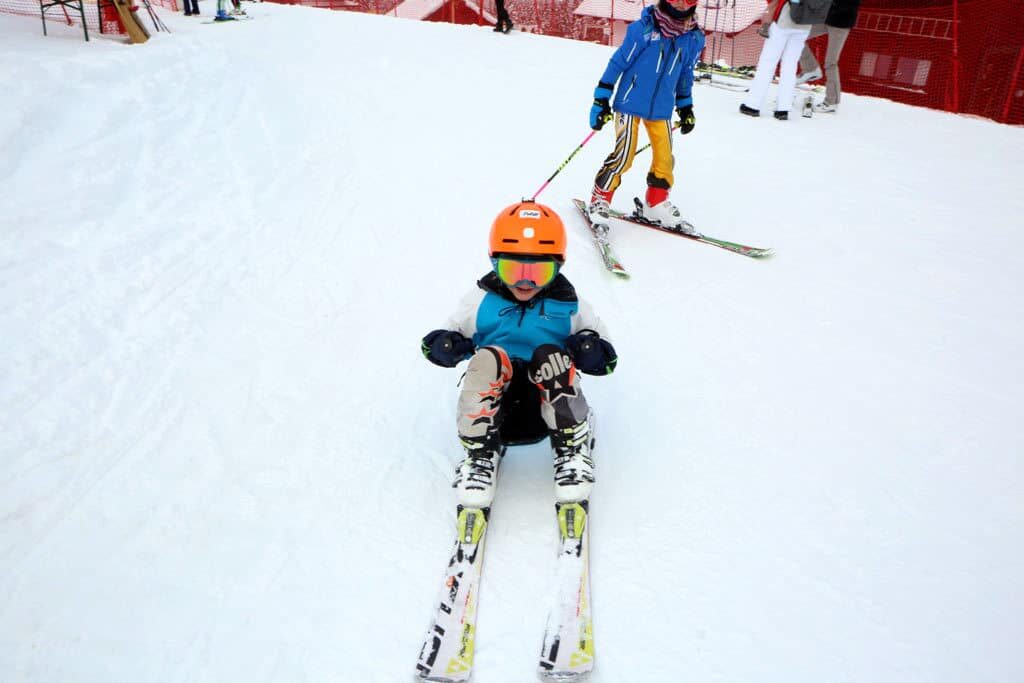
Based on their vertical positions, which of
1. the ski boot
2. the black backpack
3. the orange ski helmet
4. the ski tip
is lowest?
the ski tip

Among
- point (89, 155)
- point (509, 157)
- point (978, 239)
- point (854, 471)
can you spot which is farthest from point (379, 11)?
point (854, 471)

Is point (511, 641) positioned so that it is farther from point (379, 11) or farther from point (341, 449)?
point (379, 11)

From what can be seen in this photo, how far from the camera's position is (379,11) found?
64.8 ft

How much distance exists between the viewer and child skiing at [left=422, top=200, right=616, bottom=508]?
8.16 feet

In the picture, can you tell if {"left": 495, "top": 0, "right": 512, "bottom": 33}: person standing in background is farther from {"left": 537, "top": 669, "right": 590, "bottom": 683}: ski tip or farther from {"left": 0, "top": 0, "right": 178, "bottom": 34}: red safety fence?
{"left": 537, "top": 669, "right": 590, "bottom": 683}: ski tip

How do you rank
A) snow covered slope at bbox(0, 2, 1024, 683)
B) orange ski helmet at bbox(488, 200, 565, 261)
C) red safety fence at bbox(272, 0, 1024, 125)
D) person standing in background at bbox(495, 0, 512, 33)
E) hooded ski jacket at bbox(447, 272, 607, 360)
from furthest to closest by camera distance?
person standing in background at bbox(495, 0, 512, 33)
red safety fence at bbox(272, 0, 1024, 125)
hooded ski jacket at bbox(447, 272, 607, 360)
orange ski helmet at bbox(488, 200, 565, 261)
snow covered slope at bbox(0, 2, 1024, 683)

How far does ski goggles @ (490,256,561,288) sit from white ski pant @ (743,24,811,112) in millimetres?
7225

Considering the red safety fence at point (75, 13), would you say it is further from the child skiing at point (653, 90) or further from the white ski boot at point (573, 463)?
the white ski boot at point (573, 463)

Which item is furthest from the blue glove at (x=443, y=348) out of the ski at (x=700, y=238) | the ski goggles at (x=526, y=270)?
the ski at (x=700, y=238)

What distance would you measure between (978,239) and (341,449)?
5.47 metres

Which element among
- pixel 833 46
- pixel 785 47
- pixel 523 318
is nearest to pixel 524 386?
pixel 523 318

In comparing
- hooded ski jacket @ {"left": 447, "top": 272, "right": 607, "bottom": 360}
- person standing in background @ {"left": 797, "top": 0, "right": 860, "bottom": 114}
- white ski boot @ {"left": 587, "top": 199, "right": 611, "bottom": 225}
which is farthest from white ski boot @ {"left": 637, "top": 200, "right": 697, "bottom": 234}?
person standing in background @ {"left": 797, "top": 0, "right": 860, "bottom": 114}

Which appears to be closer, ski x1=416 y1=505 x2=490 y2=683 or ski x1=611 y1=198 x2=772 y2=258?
ski x1=416 y1=505 x2=490 y2=683

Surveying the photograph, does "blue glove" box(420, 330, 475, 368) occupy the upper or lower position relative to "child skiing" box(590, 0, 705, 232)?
lower
